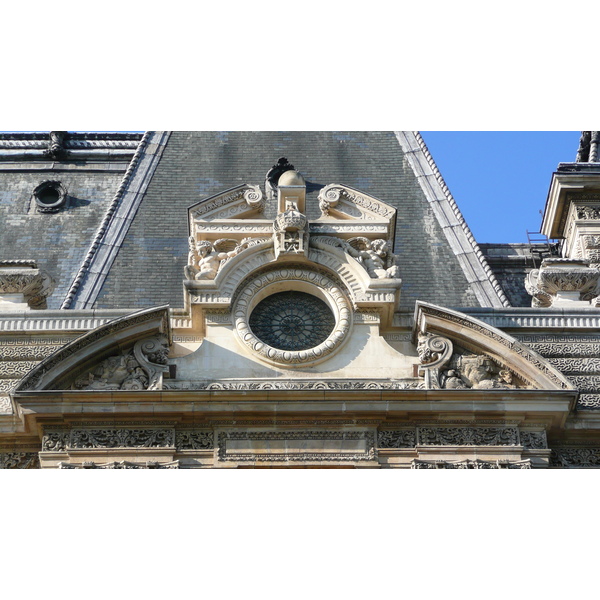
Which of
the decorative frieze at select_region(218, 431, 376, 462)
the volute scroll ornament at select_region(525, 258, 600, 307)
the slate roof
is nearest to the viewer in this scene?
the decorative frieze at select_region(218, 431, 376, 462)

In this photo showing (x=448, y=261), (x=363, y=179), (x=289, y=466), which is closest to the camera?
(x=289, y=466)

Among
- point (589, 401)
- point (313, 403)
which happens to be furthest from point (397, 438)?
point (589, 401)

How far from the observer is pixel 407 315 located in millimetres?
20797

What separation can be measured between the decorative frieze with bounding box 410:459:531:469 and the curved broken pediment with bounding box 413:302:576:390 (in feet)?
3.19

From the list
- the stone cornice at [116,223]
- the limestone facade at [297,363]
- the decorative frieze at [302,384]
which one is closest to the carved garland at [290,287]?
the limestone facade at [297,363]

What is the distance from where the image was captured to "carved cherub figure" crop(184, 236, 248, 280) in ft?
68.1

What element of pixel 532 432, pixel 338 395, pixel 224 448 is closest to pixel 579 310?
pixel 532 432

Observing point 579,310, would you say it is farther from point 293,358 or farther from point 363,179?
point 363,179

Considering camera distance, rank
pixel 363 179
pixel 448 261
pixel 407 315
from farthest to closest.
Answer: pixel 363 179 → pixel 448 261 → pixel 407 315

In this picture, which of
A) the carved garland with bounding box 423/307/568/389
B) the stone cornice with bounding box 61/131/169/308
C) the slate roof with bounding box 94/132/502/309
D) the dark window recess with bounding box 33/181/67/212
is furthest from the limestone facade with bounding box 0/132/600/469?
the dark window recess with bounding box 33/181/67/212

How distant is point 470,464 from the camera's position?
19.2 metres

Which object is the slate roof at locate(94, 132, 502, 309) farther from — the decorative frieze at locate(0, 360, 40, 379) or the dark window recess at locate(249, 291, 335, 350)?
the decorative frieze at locate(0, 360, 40, 379)

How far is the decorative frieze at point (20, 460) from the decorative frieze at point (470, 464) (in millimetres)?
4336

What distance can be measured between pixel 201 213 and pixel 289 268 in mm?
1364
